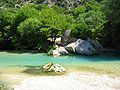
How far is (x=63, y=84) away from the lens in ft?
100

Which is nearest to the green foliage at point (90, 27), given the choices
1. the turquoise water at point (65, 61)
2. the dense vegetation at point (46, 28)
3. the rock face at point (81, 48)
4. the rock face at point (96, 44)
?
the dense vegetation at point (46, 28)

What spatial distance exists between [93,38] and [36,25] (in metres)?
10.6

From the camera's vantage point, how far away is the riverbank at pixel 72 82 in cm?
2900

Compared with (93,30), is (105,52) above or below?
below

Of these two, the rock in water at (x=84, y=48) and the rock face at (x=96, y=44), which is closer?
the rock in water at (x=84, y=48)

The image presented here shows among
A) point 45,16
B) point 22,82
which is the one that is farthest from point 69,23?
point 22,82

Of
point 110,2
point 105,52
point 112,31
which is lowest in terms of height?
point 105,52

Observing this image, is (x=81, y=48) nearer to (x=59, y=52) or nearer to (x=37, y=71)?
(x=59, y=52)

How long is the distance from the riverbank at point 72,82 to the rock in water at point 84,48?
2018 cm

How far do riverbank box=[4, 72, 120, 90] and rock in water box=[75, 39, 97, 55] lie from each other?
20.2 m

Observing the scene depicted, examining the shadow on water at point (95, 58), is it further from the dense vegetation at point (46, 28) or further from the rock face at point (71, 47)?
the dense vegetation at point (46, 28)

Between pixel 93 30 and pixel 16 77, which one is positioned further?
pixel 93 30

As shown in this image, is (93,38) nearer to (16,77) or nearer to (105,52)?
(105,52)

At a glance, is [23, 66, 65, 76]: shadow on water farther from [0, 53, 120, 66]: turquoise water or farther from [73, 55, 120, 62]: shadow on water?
[73, 55, 120, 62]: shadow on water
